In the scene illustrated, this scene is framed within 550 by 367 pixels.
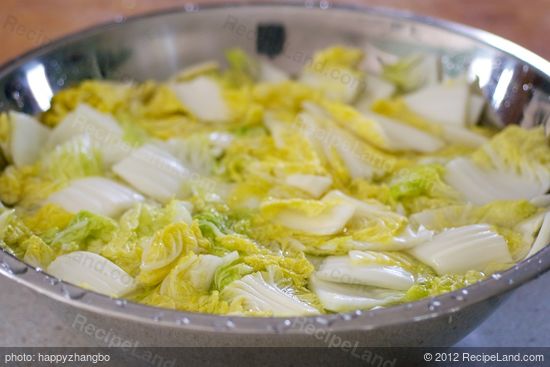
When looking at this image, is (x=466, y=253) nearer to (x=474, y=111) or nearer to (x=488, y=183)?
(x=488, y=183)

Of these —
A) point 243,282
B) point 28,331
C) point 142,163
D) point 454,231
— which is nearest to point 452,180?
point 454,231

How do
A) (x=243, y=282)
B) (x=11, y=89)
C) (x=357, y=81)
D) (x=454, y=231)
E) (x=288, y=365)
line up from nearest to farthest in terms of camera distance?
(x=288, y=365), (x=243, y=282), (x=454, y=231), (x=11, y=89), (x=357, y=81)

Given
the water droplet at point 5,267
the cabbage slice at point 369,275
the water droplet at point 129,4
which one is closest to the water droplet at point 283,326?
the cabbage slice at point 369,275

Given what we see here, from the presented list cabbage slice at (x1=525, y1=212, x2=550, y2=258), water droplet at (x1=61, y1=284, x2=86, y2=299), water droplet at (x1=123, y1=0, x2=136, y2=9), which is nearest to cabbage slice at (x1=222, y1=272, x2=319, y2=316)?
water droplet at (x1=61, y1=284, x2=86, y2=299)

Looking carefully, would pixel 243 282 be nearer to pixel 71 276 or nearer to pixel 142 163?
pixel 71 276

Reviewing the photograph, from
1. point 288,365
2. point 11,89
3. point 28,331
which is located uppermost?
point 11,89

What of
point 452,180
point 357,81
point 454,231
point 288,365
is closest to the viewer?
point 288,365

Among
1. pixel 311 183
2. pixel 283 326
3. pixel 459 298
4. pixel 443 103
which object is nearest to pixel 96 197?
pixel 311 183
